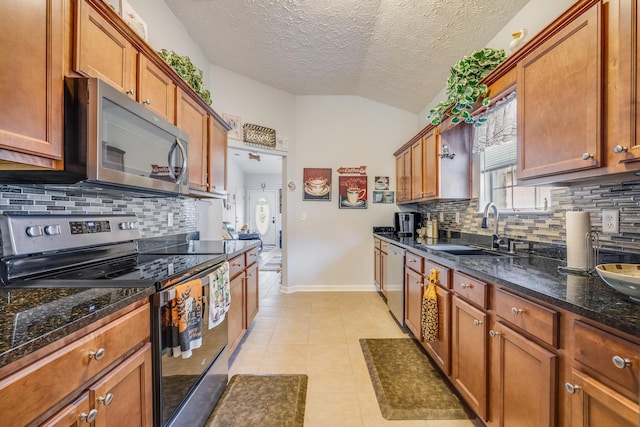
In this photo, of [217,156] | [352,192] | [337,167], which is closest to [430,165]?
[352,192]

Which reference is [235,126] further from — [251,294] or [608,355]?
[608,355]

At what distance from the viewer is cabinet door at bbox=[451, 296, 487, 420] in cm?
128

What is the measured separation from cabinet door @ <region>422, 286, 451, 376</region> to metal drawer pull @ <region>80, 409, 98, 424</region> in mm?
1730

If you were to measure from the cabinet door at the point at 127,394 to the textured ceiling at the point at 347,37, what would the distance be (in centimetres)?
266

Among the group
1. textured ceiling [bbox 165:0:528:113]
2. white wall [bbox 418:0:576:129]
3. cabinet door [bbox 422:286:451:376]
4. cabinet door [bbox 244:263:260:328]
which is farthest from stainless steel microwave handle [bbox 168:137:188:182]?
white wall [bbox 418:0:576:129]

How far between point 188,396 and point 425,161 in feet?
9.20

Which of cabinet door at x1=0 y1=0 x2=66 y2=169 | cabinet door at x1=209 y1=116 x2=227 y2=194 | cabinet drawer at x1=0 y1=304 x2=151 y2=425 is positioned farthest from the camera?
cabinet door at x1=209 y1=116 x2=227 y2=194

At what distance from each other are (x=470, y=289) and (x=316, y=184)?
2738 mm

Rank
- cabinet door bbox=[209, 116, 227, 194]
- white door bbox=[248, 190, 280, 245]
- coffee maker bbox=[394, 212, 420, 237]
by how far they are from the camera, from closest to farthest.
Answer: cabinet door bbox=[209, 116, 227, 194]
coffee maker bbox=[394, 212, 420, 237]
white door bbox=[248, 190, 280, 245]

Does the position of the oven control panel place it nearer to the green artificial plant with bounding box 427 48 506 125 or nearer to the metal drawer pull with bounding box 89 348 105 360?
the metal drawer pull with bounding box 89 348 105 360

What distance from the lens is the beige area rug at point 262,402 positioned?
146cm

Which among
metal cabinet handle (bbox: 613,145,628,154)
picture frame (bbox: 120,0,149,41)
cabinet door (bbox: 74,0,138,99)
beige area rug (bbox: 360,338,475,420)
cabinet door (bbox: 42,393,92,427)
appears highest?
picture frame (bbox: 120,0,149,41)

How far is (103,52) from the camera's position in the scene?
115 centimetres

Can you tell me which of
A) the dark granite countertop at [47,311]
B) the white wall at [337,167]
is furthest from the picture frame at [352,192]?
the dark granite countertop at [47,311]
